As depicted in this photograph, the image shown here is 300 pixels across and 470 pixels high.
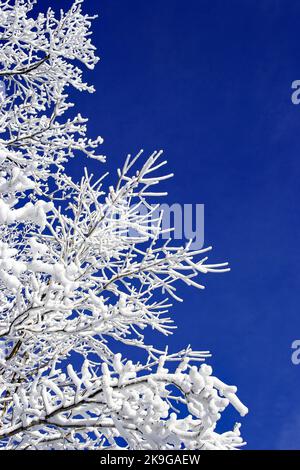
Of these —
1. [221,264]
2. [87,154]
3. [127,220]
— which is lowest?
[221,264]

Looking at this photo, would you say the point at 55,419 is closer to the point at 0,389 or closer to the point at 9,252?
the point at 0,389

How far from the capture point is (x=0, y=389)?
11.8 ft

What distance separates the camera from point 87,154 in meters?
6.48

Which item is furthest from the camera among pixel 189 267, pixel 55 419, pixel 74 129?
pixel 74 129

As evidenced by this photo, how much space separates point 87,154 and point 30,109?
40.5 inches

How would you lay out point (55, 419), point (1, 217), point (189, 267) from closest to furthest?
1. point (1, 217)
2. point (55, 419)
3. point (189, 267)

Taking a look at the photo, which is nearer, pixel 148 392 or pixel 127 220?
pixel 148 392

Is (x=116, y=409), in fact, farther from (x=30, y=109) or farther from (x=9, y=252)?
(x=30, y=109)

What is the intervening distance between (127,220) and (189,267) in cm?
76

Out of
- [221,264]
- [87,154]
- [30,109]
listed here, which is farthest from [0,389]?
[30,109]

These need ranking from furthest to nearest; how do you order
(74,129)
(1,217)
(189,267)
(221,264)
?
(74,129) < (189,267) < (221,264) < (1,217)

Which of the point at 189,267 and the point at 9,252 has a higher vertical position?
the point at 189,267

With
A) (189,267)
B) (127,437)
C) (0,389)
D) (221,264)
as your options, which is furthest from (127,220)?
(127,437)

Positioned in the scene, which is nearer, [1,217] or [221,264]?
[1,217]
